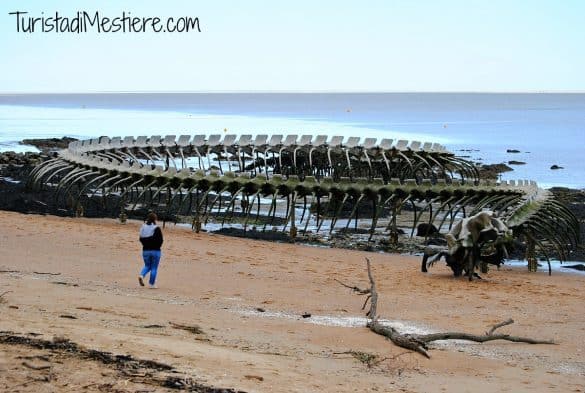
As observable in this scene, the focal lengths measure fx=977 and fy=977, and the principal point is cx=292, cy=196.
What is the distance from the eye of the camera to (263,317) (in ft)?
39.6

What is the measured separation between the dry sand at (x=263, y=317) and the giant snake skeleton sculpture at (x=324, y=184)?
1.78 meters

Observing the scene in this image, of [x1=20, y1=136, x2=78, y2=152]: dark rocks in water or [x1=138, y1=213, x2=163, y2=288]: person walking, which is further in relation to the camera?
[x1=20, y1=136, x2=78, y2=152]: dark rocks in water

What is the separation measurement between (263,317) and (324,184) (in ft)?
32.8

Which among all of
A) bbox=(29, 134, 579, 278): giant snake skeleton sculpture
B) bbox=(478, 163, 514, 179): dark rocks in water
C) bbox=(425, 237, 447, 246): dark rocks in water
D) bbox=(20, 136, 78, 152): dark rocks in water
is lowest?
bbox=(425, 237, 447, 246): dark rocks in water

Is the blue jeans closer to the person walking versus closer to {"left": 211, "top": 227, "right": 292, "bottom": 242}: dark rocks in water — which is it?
the person walking

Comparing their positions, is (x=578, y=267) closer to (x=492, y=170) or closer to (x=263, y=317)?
(x=263, y=317)

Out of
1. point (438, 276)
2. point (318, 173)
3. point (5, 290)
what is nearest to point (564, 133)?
point (318, 173)

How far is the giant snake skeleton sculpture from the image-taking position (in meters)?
20.9

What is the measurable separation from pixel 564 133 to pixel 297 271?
90.4 m

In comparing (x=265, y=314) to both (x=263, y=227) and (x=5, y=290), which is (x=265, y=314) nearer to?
(x=5, y=290)

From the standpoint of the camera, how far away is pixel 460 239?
16641mm

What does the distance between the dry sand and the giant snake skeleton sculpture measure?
178cm

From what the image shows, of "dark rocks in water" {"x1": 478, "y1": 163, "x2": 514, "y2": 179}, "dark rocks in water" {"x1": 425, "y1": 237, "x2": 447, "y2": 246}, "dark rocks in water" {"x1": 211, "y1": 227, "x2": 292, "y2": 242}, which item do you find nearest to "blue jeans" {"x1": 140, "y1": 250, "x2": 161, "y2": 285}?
"dark rocks in water" {"x1": 211, "y1": 227, "x2": 292, "y2": 242}

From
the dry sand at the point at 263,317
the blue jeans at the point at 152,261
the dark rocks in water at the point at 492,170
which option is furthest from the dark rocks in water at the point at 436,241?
the dark rocks in water at the point at 492,170
